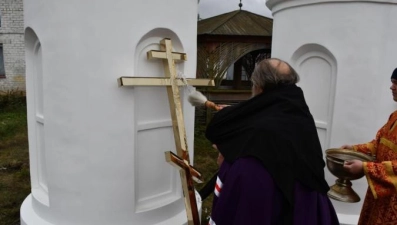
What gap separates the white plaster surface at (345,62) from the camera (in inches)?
134

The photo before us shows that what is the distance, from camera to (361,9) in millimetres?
3387

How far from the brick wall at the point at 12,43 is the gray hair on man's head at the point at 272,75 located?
1349 centimetres

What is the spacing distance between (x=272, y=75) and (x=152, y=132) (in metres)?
1.52

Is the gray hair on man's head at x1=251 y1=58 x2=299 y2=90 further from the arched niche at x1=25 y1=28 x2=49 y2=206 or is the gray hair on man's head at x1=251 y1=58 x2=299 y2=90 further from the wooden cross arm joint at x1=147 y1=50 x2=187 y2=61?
the arched niche at x1=25 y1=28 x2=49 y2=206

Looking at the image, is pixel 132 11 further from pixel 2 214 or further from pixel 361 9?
pixel 2 214

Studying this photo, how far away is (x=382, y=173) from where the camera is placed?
7.55ft

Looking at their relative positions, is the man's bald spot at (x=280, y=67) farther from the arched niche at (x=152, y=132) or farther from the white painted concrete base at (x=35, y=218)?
the white painted concrete base at (x=35, y=218)

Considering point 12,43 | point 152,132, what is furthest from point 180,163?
point 12,43

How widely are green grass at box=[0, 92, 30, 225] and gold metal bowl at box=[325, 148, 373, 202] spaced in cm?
397

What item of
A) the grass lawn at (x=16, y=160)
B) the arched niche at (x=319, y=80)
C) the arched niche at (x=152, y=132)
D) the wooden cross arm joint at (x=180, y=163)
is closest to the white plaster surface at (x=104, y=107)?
the arched niche at (x=152, y=132)

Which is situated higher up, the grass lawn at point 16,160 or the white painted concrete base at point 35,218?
the white painted concrete base at point 35,218

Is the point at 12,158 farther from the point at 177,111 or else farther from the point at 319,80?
the point at 319,80

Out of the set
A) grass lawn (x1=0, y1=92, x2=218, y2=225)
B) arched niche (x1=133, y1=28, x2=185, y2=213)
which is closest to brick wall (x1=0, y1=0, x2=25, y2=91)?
grass lawn (x1=0, y1=92, x2=218, y2=225)

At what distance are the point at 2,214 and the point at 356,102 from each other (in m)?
4.80
